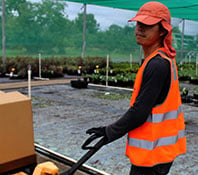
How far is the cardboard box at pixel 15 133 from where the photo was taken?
2322 millimetres

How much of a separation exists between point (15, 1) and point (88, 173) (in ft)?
46.4

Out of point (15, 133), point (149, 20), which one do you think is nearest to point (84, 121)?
point (15, 133)

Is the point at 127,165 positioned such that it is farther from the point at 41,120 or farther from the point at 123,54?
the point at 123,54

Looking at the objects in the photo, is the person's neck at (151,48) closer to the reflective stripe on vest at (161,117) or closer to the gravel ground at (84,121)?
the reflective stripe on vest at (161,117)

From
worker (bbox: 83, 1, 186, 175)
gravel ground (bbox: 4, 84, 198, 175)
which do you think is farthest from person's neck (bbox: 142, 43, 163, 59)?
gravel ground (bbox: 4, 84, 198, 175)

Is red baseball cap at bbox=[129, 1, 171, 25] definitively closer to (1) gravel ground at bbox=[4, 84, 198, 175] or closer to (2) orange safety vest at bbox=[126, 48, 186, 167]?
(2) orange safety vest at bbox=[126, 48, 186, 167]

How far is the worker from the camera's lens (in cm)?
149

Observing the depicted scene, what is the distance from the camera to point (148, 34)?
1.58 meters

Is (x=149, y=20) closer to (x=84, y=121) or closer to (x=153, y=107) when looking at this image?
(x=153, y=107)

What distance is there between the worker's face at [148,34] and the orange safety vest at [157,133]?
7 cm

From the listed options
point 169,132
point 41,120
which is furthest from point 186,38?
point 169,132

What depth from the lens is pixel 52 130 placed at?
4520 millimetres

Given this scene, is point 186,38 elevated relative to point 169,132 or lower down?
elevated

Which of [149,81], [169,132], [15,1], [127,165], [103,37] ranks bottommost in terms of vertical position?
[127,165]
